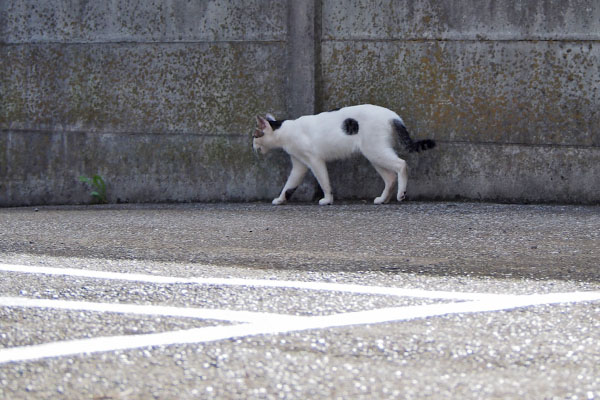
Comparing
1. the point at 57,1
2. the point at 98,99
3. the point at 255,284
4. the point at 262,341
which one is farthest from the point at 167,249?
the point at 57,1

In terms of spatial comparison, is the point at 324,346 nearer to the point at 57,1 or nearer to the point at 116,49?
the point at 116,49

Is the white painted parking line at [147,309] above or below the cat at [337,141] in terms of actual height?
below

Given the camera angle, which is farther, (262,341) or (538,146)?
(538,146)

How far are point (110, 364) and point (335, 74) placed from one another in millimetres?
4265

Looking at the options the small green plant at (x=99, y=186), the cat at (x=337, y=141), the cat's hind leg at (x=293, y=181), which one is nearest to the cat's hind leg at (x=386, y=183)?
the cat at (x=337, y=141)

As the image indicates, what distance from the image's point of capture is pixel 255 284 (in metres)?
3.47

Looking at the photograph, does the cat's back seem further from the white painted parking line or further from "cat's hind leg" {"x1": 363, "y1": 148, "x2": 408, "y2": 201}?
the white painted parking line

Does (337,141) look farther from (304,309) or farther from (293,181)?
(304,309)

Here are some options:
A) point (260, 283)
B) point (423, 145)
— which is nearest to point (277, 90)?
point (423, 145)

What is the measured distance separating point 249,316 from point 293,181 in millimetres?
3418

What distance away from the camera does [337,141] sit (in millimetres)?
6141

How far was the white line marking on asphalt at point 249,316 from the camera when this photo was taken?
2.62 metres

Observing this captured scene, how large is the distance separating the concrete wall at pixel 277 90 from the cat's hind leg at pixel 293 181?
6.5 inches

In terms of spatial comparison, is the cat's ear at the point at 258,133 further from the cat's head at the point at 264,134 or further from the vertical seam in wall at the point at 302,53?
the vertical seam in wall at the point at 302,53
